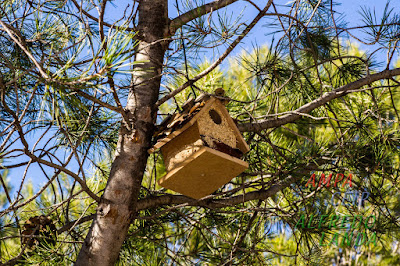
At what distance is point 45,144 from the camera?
1.57m

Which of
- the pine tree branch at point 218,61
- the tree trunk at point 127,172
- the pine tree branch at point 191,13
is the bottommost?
the tree trunk at point 127,172

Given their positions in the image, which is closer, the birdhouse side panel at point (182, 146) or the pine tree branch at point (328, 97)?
the birdhouse side panel at point (182, 146)

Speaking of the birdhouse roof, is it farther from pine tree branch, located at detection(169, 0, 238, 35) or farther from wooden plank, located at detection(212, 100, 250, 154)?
pine tree branch, located at detection(169, 0, 238, 35)

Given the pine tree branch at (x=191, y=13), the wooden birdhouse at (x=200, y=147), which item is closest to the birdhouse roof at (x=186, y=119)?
the wooden birdhouse at (x=200, y=147)

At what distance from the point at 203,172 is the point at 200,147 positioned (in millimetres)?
92

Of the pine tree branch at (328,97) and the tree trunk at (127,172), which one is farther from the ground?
the pine tree branch at (328,97)

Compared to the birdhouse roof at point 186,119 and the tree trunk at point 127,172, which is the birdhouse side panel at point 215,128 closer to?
the birdhouse roof at point 186,119

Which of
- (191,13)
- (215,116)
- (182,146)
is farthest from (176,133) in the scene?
(191,13)

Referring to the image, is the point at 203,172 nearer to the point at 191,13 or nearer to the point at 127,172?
the point at 127,172

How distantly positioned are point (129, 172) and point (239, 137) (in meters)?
0.32

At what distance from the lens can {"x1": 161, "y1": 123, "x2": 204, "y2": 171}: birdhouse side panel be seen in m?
1.39

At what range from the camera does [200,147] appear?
1.36 meters

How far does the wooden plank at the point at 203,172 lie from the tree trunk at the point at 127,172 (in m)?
0.10

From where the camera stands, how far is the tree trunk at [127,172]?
1339 millimetres
